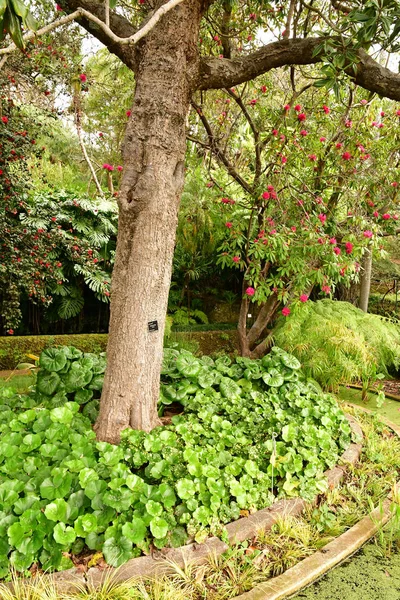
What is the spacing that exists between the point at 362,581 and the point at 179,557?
86 centimetres

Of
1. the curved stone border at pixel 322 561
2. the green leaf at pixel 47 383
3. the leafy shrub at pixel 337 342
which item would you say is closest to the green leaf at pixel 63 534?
the curved stone border at pixel 322 561

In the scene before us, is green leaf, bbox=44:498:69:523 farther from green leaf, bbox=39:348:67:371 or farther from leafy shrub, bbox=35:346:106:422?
green leaf, bbox=39:348:67:371

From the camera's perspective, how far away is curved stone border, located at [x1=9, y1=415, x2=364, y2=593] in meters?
1.68

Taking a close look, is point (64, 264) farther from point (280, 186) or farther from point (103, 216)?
point (280, 186)

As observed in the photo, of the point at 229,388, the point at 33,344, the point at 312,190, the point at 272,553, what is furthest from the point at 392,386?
the point at 33,344

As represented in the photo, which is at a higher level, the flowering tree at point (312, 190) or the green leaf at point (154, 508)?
the flowering tree at point (312, 190)

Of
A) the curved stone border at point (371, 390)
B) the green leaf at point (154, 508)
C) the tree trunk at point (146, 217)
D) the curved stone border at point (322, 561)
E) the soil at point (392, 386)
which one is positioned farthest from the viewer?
the soil at point (392, 386)

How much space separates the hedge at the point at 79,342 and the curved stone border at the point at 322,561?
388 cm

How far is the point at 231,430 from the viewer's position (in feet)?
8.70

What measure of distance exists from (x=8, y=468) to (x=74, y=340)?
13.2ft

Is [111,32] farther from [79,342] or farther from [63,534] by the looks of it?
[79,342]

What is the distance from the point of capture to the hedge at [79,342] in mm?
5547

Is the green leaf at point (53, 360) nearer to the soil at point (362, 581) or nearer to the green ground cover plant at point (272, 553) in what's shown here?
the green ground cover plant at point (272, 553)

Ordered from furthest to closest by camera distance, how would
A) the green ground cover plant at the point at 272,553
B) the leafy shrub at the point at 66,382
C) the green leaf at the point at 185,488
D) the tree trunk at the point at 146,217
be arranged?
1. the leafy shrub at the point at 66,382
2. the tree trunk at the point at 146,217
3. the green leaf at the point at 185,488
4. the green ground cover plant at the point at 272,553
